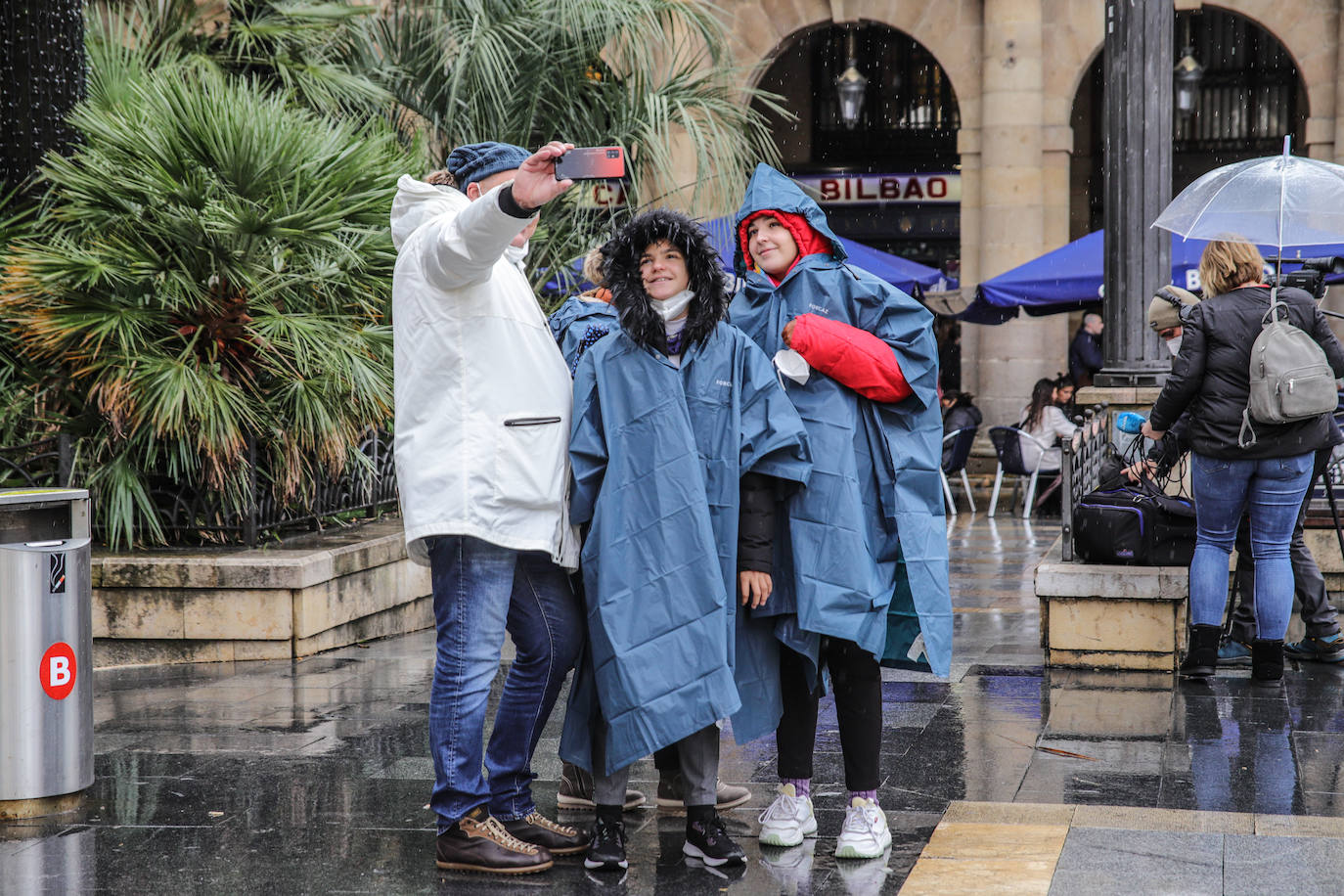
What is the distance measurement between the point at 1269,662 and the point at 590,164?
414 centimetres

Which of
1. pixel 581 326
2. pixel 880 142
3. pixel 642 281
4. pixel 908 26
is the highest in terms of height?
pixel 908 26

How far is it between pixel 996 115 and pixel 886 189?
4413mm

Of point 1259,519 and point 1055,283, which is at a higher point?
point 1055,283

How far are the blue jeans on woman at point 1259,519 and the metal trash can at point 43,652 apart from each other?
429 centimetres

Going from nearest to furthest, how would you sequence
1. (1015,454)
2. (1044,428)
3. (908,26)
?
(1015,454) → (1044,428) → (908,26)

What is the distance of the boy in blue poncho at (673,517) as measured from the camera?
3.87 meters

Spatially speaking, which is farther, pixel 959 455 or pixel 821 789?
pixel 959 455

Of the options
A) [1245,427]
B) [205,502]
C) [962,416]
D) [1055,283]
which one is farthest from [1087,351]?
[205,502]

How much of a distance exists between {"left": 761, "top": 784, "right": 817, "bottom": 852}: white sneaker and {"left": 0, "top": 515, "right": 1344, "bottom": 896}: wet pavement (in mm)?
37

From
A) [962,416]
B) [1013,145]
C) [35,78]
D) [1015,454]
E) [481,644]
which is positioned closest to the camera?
[481,644]

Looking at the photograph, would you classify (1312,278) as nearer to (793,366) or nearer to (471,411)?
(793,366)

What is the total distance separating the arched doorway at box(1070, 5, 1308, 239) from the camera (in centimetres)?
2022

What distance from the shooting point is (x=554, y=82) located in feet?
38.6

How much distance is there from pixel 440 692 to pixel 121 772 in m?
1.63
